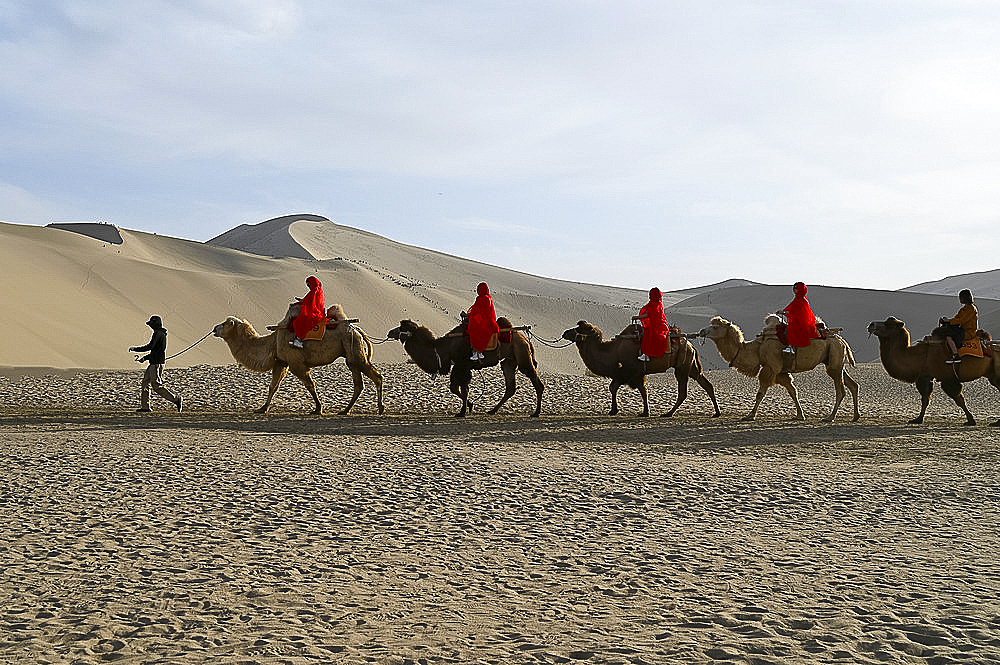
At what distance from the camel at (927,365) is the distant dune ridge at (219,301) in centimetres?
2182

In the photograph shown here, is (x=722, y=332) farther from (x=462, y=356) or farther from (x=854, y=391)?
(x=462, y=356)

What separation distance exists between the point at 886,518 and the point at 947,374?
28.6 ft

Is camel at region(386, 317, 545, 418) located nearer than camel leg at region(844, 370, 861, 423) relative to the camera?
No

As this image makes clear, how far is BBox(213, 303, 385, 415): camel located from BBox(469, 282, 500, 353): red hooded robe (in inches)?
75.2

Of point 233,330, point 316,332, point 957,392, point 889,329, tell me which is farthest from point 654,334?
point 233,330

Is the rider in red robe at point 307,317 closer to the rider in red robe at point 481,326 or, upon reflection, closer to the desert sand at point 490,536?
the desert sand at point 490,536

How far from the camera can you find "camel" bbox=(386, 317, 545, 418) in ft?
54.1

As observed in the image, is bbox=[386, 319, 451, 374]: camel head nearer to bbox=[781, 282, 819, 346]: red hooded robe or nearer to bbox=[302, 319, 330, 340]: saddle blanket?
bbox=[302, 319, 330, 340]: saddle blanket

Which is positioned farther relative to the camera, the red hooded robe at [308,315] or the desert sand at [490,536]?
the red hooded robe at [308,315]

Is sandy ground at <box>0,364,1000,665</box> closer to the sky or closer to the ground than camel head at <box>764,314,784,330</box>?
closer to the ground

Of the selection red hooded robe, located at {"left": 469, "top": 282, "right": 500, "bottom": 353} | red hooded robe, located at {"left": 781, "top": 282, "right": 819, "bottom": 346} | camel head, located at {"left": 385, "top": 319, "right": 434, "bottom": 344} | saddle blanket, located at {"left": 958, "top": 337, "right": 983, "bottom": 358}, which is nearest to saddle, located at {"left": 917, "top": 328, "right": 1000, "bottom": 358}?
saddle blanket, located at {"left": 958, "top": 337, "right": 983, "bottom": 358}

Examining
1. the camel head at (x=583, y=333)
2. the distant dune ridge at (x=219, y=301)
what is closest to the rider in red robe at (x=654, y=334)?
the camel head at (x=583, y=333)

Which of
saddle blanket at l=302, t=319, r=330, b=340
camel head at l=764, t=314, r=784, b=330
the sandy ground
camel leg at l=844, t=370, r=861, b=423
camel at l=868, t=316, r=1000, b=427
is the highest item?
camel head at l=764, t=314, r=784, b=330

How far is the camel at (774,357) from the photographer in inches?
631
